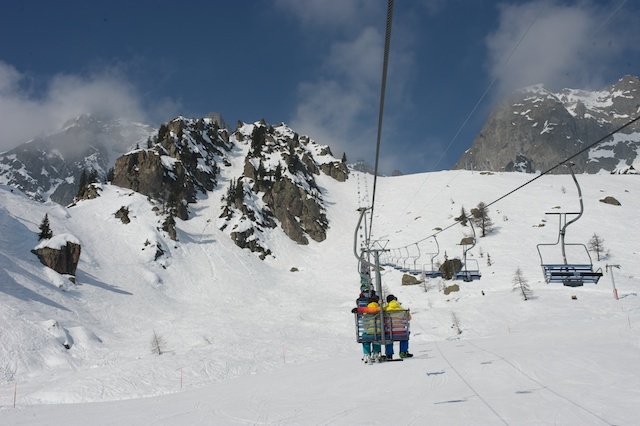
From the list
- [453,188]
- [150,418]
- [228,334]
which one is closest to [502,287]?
[228,334]

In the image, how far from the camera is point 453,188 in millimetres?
101812

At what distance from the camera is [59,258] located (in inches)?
1452

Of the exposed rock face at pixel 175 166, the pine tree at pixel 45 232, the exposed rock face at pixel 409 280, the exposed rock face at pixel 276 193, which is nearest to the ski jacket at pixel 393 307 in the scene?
the pine tree at pixel 45 232

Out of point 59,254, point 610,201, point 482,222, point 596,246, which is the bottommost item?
point 59,254

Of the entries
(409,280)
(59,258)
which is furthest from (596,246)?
(59,258)

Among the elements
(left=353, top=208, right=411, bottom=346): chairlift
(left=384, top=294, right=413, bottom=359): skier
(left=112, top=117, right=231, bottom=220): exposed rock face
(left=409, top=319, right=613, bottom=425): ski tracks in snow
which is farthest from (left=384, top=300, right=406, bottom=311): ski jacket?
(left=112, top=117, right=231, bottom=220): exposed rock face

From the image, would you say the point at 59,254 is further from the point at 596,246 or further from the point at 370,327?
the point at 596,246

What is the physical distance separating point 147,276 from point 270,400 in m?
41.0

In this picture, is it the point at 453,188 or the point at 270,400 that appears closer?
the point at 270,400

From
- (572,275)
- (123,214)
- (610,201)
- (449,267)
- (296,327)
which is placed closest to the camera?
(572,275)

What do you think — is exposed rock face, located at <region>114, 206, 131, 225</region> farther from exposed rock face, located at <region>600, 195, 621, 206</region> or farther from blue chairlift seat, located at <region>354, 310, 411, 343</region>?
exposed rock face, located at <region>600, 195, 621, 206</region>

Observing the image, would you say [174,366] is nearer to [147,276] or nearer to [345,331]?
[345,331]

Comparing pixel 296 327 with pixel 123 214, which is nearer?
pixel 296 327

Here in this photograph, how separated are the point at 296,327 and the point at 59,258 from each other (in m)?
23.4
